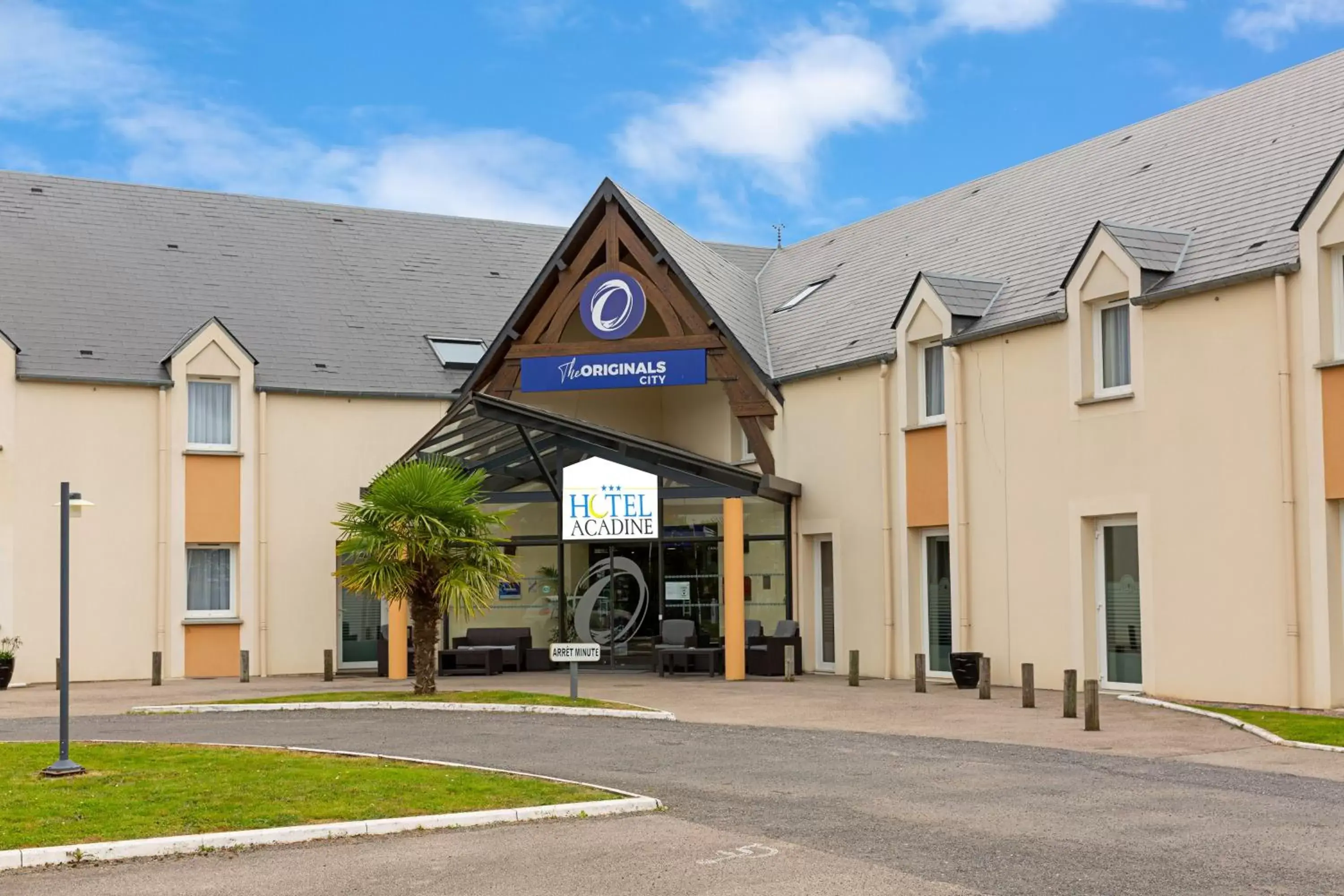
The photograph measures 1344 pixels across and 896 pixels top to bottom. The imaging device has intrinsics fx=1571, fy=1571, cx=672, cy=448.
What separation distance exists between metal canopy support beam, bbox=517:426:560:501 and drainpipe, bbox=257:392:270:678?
545cm

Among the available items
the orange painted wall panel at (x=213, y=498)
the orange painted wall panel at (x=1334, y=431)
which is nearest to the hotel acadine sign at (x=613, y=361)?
the orange painted wall panel at (x=213, y=498)

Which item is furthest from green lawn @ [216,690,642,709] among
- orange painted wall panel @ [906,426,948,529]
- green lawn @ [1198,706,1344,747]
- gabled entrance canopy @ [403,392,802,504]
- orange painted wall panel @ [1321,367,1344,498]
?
orange painted wall panel @ [1321,367,1344,498]

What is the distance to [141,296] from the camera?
2972cm

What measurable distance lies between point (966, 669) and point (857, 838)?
12638mm

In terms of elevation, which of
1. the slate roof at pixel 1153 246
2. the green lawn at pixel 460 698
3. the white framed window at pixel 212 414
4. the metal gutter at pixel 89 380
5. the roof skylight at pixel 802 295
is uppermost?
the roof skylight at pixel 802 295

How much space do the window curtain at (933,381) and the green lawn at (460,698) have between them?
7.70 meters

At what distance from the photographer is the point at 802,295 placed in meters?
30.8

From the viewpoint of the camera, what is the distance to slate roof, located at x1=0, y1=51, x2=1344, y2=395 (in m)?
21.1

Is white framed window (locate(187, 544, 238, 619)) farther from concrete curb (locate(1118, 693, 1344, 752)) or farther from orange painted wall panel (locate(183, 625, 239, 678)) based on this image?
concrete curb (locate(1118, 693, 1344, 752))

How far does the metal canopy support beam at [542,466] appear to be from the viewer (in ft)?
86.9

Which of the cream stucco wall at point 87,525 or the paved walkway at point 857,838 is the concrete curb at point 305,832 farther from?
the cream stucco wall at point 87,525

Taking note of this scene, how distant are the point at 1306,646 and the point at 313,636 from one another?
1815 cm

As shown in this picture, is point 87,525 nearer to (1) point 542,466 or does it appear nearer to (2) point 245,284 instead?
(2) point 245,284

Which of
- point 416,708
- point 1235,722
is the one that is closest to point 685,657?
point 416,708
